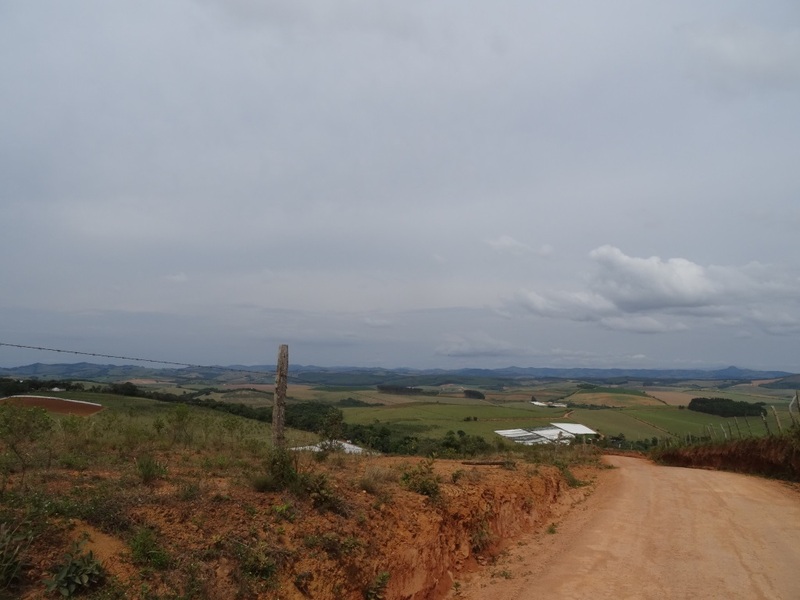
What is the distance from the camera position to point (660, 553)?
407 inches

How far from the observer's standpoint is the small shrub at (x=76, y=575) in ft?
17.2

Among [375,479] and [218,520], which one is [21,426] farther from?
[375,479]

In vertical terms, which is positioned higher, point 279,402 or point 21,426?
point 279,402

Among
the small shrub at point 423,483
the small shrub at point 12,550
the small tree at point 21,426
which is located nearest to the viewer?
the small shrub at point 12,550

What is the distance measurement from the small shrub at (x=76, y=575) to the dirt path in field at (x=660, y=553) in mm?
6274

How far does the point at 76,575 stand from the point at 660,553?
10.3m

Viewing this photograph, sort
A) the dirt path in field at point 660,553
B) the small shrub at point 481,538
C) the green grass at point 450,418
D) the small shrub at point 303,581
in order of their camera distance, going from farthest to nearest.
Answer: the green grass at point 450,418, the small shrub at point 481,538, the dirt path in field at point 660,553, the small shrub at point 303,581

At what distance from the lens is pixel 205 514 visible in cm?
723

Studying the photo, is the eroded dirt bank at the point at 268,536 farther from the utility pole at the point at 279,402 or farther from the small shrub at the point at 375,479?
the utility pole at the point at 279,402

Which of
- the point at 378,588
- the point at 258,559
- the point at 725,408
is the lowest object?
the point at 725,408

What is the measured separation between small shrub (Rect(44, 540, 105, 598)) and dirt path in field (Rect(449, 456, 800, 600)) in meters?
6.27

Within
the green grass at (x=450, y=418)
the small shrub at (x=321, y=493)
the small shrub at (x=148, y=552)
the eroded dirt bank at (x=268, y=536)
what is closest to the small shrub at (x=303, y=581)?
the eroded dirt bank at (x=268, y=536)

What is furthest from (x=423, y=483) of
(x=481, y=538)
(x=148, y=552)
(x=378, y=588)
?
(x=148, y=552)

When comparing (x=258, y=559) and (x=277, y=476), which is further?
(x=277, y=476)
